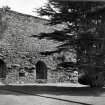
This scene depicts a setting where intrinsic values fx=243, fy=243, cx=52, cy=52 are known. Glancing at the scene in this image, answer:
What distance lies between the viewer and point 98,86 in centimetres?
1056

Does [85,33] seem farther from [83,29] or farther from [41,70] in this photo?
[41,70]

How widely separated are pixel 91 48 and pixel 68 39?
104 cm

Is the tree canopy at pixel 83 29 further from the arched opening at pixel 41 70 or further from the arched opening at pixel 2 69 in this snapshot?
the arched opening at pixel 41 70

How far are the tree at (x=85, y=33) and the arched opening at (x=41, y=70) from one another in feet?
20.4

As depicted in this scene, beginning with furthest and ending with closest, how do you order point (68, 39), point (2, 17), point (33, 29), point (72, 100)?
1. point (33, 29)
2. point (2, 17)
3. point (68, 39)
4. point (72, 100)

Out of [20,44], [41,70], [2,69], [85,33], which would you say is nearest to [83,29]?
[85,33]

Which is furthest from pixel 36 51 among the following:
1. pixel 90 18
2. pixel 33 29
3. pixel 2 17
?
pixel 90 18

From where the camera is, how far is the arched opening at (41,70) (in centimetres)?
1652

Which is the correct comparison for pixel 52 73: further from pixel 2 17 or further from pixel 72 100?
pixel 72 100

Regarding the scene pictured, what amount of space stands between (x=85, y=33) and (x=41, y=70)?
26.0 ft

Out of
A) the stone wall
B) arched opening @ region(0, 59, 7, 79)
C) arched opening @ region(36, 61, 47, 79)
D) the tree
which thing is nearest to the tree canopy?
the tree

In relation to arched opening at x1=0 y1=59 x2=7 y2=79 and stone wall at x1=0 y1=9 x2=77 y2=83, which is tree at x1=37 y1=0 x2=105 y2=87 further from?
arched opening at x1=0 y1=59 x2=7 y2=79

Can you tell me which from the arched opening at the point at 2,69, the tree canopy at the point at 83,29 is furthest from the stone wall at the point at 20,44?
the tree canopy at the point at 83,29

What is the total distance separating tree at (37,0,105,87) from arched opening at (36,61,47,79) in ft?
20.4
